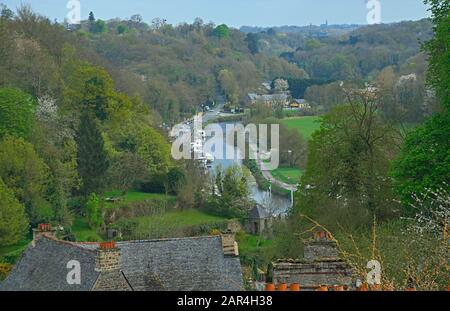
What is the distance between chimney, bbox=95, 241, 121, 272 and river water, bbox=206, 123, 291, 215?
21.0 metres

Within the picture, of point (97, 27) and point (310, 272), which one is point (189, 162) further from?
point (97, 27)

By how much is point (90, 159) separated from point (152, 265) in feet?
73.3

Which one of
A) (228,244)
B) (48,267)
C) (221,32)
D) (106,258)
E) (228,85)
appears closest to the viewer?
(106,258)

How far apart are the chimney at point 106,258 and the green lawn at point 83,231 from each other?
57.6ft

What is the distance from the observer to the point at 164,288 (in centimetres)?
1472

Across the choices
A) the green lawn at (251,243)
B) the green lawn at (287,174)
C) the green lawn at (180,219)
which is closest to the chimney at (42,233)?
the green lawn at (251,243)

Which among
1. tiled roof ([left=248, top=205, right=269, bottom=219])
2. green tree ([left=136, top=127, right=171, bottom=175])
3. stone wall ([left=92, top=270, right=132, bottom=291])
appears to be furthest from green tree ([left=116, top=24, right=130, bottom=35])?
stone wall ([left=92, top=270, right=132, bottom=291])

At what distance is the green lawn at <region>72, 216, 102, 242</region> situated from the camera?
31.7 metres

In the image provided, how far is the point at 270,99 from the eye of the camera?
87.0m

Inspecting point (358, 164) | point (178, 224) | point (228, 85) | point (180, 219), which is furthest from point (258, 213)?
point (228, 85)

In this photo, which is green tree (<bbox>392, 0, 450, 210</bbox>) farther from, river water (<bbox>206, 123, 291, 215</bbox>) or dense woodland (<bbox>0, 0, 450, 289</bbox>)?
river water (<bbox>206, 123, 291, 215</bbox>)

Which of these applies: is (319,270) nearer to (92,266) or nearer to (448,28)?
(92,266)
